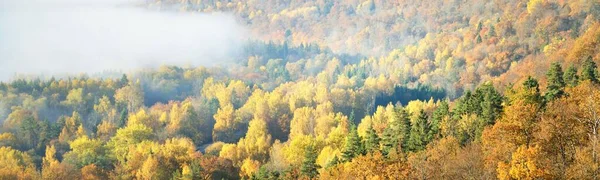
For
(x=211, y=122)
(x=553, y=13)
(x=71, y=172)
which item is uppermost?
(x=553, y=13)

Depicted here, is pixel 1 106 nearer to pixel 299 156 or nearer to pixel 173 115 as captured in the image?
pixel 173 115

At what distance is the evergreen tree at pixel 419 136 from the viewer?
80.8 meters

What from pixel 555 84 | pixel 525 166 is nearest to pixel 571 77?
pixel 555 84

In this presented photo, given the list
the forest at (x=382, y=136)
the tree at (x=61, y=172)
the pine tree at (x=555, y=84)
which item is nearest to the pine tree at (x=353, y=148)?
the forest at (x=382, y=136)

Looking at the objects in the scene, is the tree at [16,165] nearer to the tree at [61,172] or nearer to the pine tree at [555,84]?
the tree at [61,172]

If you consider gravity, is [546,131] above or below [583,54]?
above

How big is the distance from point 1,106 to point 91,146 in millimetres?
60050

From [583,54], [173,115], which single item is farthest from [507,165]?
[173,115]

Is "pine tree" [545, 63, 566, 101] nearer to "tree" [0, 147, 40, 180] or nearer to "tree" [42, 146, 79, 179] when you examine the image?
"tree" [42, 146, 79, 179]

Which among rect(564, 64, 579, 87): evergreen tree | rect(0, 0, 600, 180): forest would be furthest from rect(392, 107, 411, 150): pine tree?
rect(564, 64, 579, 87): evergreen tree

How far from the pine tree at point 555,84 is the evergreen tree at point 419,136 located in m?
15.6

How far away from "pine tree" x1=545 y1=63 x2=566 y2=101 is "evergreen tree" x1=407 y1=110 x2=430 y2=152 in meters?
15.6

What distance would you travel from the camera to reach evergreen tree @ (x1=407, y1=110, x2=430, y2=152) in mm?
80812

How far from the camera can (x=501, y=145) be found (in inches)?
2142
